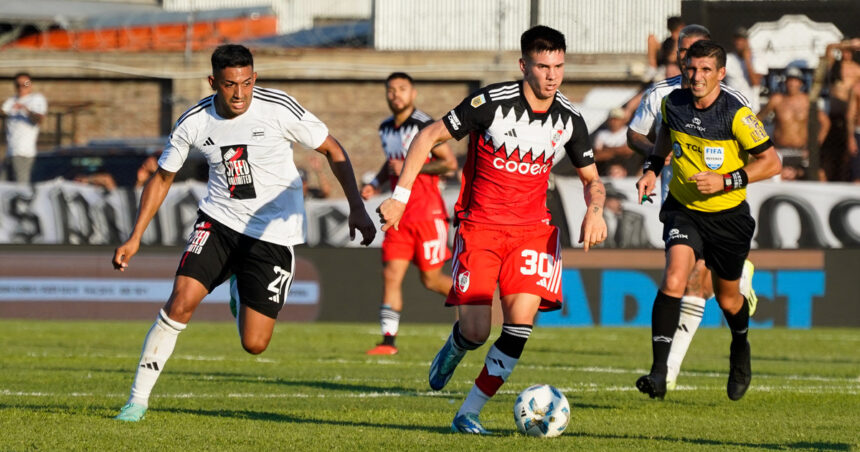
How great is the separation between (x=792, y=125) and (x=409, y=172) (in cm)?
1243

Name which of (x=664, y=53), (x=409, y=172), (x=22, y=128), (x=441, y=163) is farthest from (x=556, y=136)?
(x=22, y=128)

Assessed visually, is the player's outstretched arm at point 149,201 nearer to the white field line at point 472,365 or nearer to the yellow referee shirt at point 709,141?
the white field line at point 472,365

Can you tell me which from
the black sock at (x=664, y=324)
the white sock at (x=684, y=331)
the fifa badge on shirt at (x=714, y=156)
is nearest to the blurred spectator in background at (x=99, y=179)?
the white sock at (x=684, y=331)

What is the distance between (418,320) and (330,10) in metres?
11.4

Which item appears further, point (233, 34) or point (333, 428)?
point (233, 34)

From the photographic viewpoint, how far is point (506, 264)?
281 inches

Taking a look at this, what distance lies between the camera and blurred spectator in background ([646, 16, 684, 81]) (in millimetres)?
12312

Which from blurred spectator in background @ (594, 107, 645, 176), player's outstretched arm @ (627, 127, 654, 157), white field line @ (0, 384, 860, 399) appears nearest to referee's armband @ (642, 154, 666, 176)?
player's outstretched arm @ (627, 127, 654, 157)

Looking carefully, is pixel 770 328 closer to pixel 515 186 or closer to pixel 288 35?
pixel 515 186

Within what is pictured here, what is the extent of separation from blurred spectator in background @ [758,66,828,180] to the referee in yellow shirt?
9.38 metres

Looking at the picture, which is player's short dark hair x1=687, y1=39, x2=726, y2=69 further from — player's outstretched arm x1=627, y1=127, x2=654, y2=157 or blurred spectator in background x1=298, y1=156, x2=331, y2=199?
blurred spectator in background x1=298, y1=156, x2=331, y2=199

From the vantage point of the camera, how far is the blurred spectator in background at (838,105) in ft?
57.9

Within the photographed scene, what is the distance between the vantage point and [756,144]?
8164mm

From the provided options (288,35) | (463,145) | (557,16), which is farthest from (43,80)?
(557,16)
